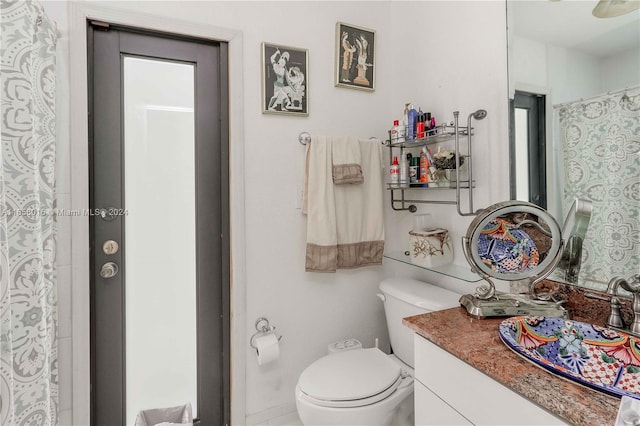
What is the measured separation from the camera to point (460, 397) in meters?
0.83

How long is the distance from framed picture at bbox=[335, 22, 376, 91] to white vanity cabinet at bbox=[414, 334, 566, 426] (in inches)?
55.6

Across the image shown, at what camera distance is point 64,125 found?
1.29m

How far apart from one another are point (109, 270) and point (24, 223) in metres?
0.42

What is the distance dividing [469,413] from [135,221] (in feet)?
4.87

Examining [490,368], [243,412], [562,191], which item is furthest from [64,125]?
[562,191]

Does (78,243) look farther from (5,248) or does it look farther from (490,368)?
(490,368)

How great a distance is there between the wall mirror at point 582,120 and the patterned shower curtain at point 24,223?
175 cm

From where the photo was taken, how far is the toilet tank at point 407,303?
4.53 feet

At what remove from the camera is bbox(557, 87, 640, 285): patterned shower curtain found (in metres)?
0.92

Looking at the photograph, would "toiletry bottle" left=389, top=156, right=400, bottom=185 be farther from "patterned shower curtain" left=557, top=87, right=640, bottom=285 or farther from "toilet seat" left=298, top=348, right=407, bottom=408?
"toilet seat" left=298, top=348, right=407, bottom=408

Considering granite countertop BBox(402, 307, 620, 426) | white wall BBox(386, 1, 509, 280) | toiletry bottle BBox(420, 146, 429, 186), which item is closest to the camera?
granite countertop BBox(402, 307, 620, 426)

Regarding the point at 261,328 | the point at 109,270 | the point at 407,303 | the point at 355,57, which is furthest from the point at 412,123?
the point at 109,270

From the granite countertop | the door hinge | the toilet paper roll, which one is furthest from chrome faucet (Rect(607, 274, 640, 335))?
the door hinge

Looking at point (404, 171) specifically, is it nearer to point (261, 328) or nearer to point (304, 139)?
point (304, 139)
